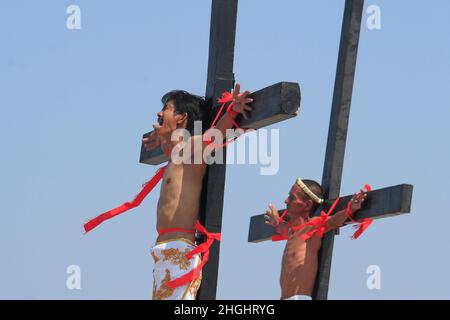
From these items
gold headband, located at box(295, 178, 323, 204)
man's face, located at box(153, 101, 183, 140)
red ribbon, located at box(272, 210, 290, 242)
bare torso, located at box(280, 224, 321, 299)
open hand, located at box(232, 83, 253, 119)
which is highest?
open hand, located at box(232, 83, 253, 119)

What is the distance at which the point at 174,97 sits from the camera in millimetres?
6945

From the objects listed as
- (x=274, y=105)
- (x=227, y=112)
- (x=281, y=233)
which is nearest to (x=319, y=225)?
(x=281, y=233)

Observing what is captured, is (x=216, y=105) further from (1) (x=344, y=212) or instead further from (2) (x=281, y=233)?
(2) (x=281, y=233)

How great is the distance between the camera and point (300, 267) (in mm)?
7582

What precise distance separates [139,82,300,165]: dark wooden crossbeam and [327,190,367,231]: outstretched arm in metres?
1.07

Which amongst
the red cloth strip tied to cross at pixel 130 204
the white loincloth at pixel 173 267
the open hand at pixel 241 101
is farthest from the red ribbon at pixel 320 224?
the open hand at pixel 241 101

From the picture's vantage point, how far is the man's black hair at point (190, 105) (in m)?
6.88

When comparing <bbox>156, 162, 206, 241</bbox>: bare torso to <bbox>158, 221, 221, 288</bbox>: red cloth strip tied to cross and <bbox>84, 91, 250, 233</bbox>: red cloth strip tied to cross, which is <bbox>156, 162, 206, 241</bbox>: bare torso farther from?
<bbox>84, 91, 250, 233</bbox>: red cloth strip tied to cross

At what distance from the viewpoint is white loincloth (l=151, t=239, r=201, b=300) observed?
259 inches

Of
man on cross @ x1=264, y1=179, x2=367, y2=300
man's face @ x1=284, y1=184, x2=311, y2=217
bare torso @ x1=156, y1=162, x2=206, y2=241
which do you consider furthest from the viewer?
man's face @ x1=284, y1=184, x2=311, y2=217

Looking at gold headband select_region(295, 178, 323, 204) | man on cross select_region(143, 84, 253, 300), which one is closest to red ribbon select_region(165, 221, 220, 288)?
man on cross select_region(143, 84, 253, 300)

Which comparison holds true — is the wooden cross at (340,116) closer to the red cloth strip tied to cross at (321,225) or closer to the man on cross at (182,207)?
the red cloth strip tied to cross at (321,225)
